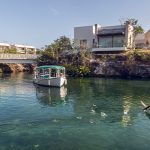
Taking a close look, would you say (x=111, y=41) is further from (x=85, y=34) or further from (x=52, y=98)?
(x=52, y=98)

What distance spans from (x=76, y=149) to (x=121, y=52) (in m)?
81.2

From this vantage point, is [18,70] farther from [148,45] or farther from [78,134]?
[78,134]

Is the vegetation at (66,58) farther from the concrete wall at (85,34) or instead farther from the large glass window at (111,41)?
the large glass window at (111,41)

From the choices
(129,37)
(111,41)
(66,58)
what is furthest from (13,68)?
(129,37)

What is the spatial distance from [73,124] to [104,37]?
80.4 m

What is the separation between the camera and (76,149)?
23188 millimetres

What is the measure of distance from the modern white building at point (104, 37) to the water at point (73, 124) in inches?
Answer: 2229

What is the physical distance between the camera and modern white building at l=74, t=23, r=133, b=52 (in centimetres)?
10281

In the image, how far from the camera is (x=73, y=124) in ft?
102

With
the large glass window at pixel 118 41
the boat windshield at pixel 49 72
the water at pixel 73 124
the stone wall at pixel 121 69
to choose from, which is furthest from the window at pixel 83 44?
the water at pixel 73 124

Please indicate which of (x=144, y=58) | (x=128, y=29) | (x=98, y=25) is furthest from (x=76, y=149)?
(x=98, y=25)

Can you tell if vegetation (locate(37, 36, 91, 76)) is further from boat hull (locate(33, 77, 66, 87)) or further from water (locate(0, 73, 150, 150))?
water (locate(0, 73, 150, 150))

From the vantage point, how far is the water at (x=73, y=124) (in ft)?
80.3

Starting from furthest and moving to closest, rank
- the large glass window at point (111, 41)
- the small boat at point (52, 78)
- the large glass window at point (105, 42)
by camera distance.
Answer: the large glass window at point (105, 42) < the large glass window at point (111, 41) < the small boat at point (52, 78)
